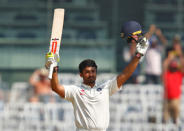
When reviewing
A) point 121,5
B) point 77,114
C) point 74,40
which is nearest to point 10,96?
point 74,40

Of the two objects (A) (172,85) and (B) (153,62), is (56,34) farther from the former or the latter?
(B) (153,62)

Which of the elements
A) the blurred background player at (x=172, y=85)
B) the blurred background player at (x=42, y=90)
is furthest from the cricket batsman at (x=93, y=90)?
the blurred background player at (x=42, y=90)

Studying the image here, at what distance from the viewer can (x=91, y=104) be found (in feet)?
18.4

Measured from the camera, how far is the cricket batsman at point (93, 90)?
5496 millimetres

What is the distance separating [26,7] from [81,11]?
1262 millimetres

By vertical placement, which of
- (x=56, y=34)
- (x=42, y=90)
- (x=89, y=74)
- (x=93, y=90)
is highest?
(x=56, y=34)

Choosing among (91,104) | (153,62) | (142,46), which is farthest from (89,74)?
(153,62)

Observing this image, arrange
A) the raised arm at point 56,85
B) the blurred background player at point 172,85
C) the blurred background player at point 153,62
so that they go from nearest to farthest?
the raised arm at point 56,85, the blurred background player at point 172,85, the blurred background player at point 153,62

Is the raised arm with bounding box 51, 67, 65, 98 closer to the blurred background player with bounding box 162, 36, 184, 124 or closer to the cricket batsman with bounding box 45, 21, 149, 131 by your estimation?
the cricket batsman with bounding box 45, 21, 149, 131

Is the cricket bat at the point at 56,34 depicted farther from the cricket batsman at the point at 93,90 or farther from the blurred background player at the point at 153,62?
the blurred background player at the point at 153,62

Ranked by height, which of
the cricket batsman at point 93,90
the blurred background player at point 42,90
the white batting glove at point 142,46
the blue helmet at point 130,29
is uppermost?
the blue helmet at point 130,29

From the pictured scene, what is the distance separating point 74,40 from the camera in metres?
12.5

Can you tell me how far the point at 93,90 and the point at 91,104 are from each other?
6.3 inches

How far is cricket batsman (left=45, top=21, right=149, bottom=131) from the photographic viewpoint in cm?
550
